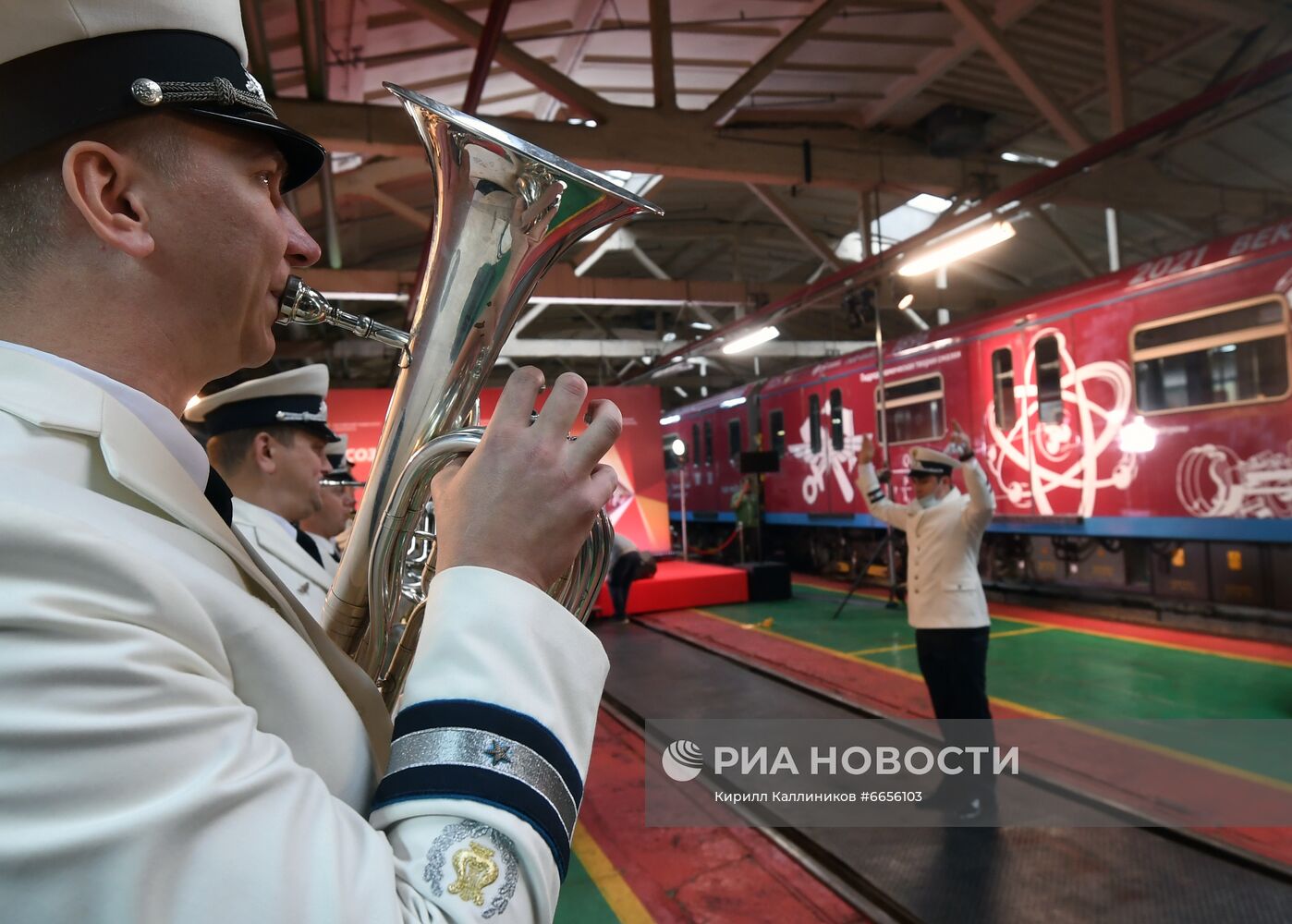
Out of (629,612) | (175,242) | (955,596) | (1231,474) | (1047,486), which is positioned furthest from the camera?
(629,612)

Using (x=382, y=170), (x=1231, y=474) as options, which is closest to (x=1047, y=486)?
(x=1231, y=474)

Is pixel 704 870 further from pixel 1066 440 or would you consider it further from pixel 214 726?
pixel 1066 440

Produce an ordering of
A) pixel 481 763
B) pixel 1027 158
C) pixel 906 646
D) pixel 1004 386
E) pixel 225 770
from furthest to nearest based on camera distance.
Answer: pixel 1027 158 → pixel 1004 386 → pixel 906 646 → pixel 481 763 → pixel 225 770

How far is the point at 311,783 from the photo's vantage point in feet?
1.98

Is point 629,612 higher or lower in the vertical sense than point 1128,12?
lower

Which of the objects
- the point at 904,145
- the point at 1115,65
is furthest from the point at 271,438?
the point at 904,145

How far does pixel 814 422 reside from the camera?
1202 cm

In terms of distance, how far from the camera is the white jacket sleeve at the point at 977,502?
4164 mm

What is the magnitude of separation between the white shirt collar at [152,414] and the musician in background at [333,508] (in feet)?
11.3

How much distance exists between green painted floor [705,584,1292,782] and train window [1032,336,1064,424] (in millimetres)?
2146

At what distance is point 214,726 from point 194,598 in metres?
0.13

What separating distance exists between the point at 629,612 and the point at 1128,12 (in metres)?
7.95

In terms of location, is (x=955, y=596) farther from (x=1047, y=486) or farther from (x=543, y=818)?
(x=1047, y=486)

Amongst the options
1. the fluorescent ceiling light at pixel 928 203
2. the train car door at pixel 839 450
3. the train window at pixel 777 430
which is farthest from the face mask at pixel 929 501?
the train window at pixel 777 430
